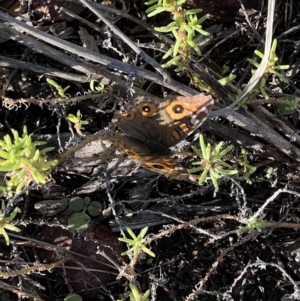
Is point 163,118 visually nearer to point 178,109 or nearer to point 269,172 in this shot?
point 178,109

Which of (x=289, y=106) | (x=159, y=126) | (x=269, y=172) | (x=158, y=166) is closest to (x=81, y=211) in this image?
(x=159, y=126)

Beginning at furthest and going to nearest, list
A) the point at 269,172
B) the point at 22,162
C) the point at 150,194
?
the point at 150,194, the point at 269,172, the point at 22,162

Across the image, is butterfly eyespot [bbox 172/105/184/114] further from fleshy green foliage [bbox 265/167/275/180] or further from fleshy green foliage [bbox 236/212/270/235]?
fleshy green foliage [bbox 265/167/275/180]

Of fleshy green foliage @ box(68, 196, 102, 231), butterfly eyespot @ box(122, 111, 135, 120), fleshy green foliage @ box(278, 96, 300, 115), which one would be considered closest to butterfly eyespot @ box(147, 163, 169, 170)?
butterfly eyespot @ box(122, 111, 135, 120)

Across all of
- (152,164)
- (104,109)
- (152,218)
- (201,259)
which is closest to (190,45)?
(152,164)

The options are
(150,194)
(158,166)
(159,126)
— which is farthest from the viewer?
(150,194)

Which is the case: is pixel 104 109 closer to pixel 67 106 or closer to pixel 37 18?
pixel 67 106

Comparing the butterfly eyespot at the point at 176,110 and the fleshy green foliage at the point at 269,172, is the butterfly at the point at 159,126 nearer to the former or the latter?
the butterfly eyespot at the point at 176,110
